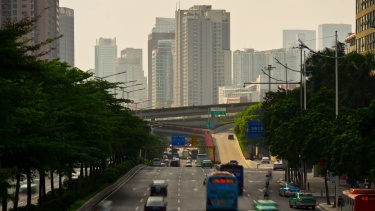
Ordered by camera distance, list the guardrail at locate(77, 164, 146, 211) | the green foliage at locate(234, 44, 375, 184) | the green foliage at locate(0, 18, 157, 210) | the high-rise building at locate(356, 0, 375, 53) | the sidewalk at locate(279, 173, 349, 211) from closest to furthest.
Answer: the green foliage at locate(0, 18, 157, 210)
the green foliage at locate(234, 44, 375, 184)
the guardrail at locate(77, 164, 146, 211)
the sidewalk at locate(279, 173, 349, 211)
the high-rise building at locate(356, 0, 375, 53)

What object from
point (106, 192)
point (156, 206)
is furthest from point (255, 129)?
point (156, 206)

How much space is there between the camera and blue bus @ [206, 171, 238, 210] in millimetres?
61391

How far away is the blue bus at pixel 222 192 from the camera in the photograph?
201 ft

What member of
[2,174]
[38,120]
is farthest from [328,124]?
[2,174]

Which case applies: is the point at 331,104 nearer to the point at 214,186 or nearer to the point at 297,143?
the point at 297,143

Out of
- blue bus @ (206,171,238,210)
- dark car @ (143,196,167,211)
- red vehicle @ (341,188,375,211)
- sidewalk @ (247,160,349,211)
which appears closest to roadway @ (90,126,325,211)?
sidewalk @ (247,160,349,211)

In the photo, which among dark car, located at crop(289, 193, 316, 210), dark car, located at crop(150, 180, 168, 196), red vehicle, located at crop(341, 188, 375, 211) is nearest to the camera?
red vehicle, located at crop(341, 188, 375, 211)

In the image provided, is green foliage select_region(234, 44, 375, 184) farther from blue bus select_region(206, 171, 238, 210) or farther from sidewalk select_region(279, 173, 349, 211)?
blue bus select_region(206, 171, 238, 210)

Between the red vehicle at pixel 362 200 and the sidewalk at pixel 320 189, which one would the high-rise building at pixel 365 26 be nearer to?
the sidewalk at pixel 320 189

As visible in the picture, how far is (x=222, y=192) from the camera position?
6200 centimetres

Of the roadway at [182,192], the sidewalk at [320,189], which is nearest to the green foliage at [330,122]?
the sidewalk at [320,189]

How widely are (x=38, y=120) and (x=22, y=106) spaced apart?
3.49 m

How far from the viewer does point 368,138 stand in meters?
60.8

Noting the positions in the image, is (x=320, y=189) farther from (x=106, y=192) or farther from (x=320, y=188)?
(x=106, y=192)
